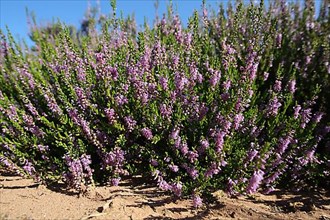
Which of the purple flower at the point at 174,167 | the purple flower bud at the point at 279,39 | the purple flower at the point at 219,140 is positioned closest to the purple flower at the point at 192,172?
the purple flower at the point at 174,167

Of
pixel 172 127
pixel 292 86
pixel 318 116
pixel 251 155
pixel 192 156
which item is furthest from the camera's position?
pixel 292 86

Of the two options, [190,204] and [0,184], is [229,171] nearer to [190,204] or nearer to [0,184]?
[190,204]

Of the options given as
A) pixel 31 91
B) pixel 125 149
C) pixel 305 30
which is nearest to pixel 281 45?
pixel 305 30

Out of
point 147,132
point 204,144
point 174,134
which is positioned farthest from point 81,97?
point 204,144

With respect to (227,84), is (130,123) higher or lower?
lower

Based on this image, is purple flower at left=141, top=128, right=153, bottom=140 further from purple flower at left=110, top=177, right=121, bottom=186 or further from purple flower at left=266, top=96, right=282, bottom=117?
purple flower at left=266, top=96, right=282, bottom=117

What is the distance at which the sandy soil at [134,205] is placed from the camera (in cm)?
288

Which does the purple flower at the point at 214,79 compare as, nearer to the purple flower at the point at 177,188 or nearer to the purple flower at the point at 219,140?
the purple flower at the point at 219,140

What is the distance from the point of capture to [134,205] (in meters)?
3.00

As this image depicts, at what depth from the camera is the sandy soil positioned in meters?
2.88

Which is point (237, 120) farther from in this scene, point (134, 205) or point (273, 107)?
point (134, 205)

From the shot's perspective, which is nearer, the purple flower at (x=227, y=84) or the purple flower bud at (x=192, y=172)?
the purple flower bud at (x=192, y=172)

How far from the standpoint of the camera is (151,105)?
122 inches

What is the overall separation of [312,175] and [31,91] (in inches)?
123
